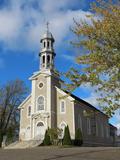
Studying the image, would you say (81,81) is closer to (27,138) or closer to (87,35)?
(87,35)

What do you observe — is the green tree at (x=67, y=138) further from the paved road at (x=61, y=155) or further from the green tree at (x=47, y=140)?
the paved road at (x=61, y=155)

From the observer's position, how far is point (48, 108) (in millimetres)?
41594

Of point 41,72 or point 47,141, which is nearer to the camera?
point 47,141

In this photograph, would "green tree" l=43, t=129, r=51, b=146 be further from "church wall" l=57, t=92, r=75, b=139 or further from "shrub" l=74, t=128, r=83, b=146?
"church wall" l=57, t=92, r=75, b=139

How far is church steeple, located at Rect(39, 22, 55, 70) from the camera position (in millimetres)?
45059

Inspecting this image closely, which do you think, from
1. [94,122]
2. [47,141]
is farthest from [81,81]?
[94,122]

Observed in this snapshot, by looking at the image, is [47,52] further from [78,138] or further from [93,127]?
[93,127]

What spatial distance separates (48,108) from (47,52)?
9877mm

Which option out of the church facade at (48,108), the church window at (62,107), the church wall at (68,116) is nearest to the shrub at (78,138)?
the church facade at (48,108)

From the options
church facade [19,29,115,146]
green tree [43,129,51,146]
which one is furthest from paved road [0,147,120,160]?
church facade [19,29,115,146]

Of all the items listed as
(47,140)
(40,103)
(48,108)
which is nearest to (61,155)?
(47,140)

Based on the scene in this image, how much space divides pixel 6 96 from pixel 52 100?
11367 millimetres

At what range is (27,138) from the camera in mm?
43125

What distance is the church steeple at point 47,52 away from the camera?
45.1 metres
